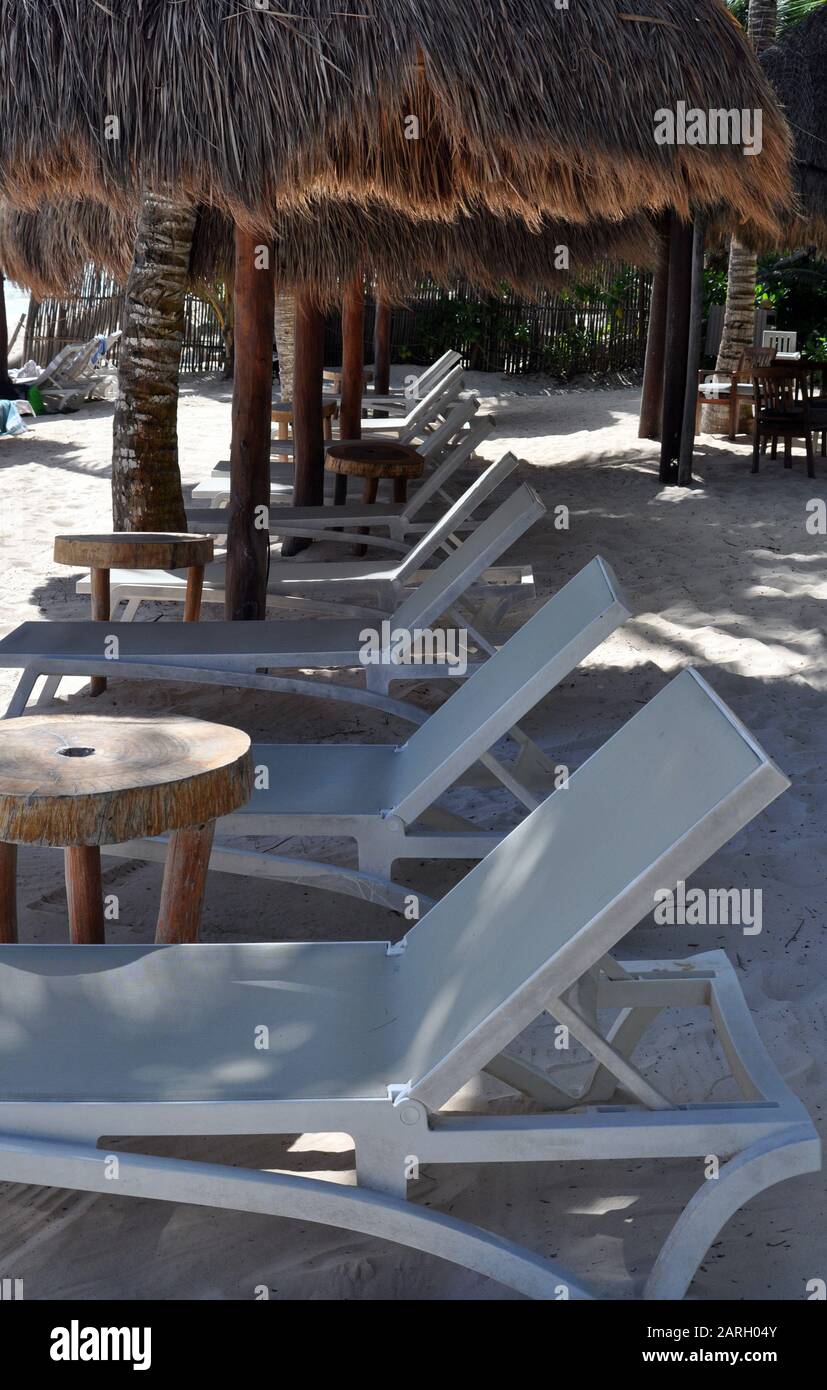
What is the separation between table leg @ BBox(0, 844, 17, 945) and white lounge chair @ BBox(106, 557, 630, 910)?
1.13ft

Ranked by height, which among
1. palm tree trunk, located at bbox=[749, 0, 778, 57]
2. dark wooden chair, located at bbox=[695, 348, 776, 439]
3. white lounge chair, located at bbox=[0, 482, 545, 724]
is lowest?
white lounge chair, located at bbox=[0, 482, 545, 724]

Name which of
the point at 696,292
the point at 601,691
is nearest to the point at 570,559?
the point at 601,691

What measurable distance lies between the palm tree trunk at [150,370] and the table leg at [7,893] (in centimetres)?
388

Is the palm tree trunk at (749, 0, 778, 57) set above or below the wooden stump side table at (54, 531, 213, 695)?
above

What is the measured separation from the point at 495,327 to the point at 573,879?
16429 mm

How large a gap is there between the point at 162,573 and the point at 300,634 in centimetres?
121

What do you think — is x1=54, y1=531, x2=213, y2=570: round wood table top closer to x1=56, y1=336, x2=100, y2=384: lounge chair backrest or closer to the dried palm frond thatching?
the dried palm frond thatching

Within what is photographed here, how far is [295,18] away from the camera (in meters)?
3.85

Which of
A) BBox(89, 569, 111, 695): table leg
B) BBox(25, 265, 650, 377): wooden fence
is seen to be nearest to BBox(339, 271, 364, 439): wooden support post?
BBox(89, 569, 111, 695): table leg

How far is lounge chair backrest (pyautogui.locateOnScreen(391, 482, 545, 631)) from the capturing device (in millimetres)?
4152

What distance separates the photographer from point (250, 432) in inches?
199

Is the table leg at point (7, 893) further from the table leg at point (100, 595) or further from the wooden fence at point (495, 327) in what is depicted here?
the wooden fence at point (495, 327)

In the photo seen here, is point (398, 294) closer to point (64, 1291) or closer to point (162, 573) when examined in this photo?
point (162, 573)

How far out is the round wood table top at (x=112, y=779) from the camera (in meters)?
2.15
